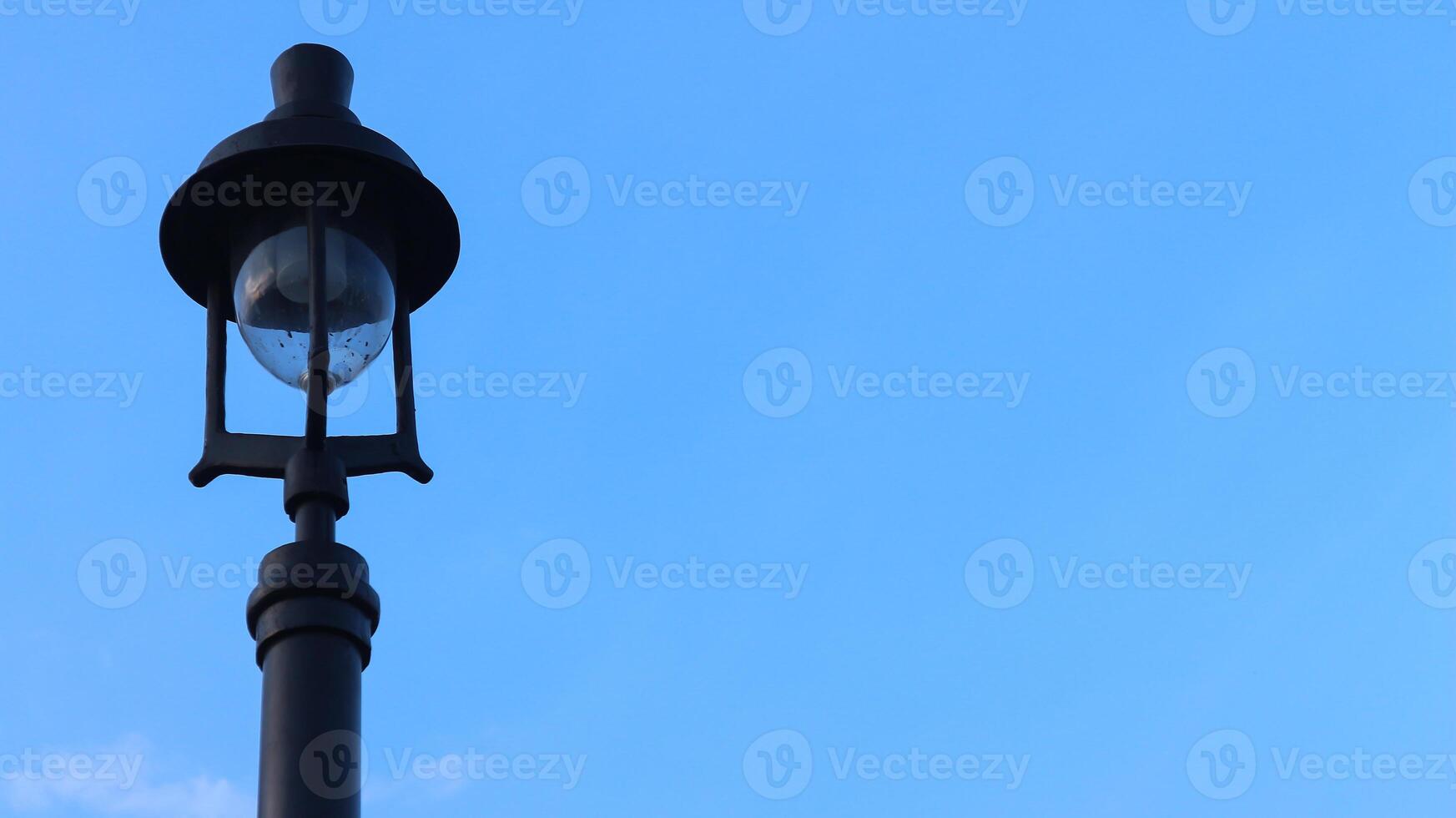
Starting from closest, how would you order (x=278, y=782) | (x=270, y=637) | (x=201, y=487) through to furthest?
(x=278, y=782) → (x=270, y=637) → (x=201, y=487)

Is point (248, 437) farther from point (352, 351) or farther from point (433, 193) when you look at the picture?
point (433, 193)

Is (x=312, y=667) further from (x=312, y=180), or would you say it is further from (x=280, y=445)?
(x=312, y=180)

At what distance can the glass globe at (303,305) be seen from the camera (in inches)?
180

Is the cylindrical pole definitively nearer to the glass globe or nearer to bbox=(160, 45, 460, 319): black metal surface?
the glass globe

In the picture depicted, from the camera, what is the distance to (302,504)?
4.43 m

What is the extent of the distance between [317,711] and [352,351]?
100cm

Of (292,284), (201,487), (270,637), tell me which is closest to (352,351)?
(292,284)

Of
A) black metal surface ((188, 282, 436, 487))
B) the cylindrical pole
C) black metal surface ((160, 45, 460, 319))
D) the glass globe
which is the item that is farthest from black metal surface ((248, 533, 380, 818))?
black metal surface ((160, 45, 460, 319))

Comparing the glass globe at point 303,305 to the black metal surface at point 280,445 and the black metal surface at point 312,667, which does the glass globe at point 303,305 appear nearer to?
the black metal surface at point 280,445

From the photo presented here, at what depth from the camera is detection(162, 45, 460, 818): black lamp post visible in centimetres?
420

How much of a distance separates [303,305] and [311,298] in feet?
0.65

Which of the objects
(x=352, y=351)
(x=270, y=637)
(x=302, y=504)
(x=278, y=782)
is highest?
(x=352, y=351)

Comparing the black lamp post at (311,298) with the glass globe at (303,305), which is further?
the glass globe at (303,305)

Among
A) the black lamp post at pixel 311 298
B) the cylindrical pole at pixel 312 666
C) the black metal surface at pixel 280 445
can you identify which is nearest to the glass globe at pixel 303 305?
the black lamp post at pixel 311 298
